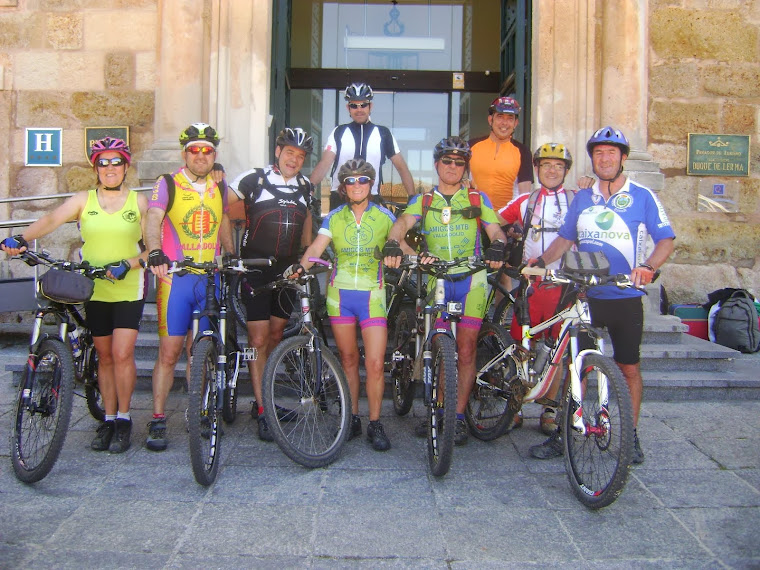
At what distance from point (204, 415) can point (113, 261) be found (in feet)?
3.59

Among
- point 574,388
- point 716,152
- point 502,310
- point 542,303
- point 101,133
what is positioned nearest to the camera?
point 574,388

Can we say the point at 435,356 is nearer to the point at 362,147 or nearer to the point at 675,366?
the point at 362,147

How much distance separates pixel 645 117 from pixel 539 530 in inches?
193

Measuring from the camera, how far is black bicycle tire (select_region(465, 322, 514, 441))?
4289 millimetres

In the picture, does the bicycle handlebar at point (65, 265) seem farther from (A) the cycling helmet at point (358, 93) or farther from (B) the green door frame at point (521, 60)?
(B) the green door frame at point (521, 60)

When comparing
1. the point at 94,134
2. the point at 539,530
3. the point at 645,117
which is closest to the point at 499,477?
the point at 539,530

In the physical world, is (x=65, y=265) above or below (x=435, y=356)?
above

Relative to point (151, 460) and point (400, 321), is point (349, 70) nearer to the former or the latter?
point (400, 321)

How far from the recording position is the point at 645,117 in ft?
22.3

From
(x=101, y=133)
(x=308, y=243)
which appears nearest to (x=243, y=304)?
(x=308, y=243)

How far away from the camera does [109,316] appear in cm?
410

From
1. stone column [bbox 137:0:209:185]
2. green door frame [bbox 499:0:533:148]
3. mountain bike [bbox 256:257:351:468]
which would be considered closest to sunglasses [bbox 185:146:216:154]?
mountain bike [bbox 256:257:351:468]

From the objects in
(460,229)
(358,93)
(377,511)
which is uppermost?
(358,93)

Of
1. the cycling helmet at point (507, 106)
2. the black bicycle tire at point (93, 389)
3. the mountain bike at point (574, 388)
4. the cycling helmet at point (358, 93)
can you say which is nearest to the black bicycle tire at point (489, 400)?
the mountain bike at point (574, 388)
